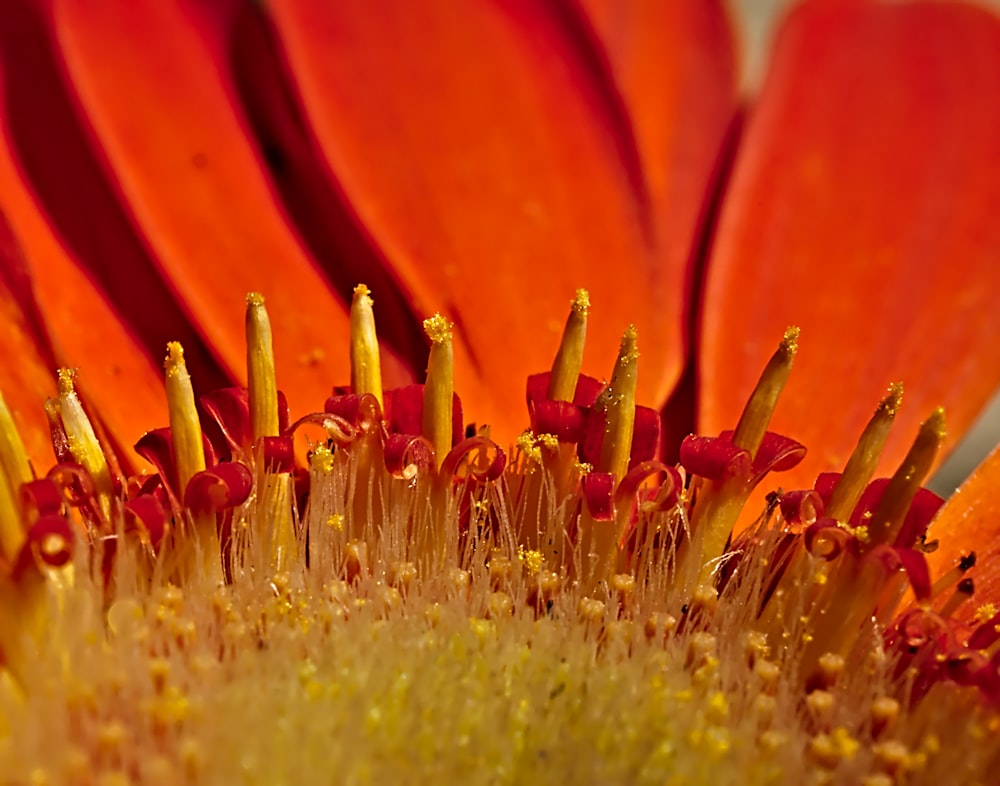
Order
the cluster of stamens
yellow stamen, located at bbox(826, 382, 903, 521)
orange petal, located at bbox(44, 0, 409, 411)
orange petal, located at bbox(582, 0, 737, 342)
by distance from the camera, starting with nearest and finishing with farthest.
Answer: the cluster of stamens < yellow stamen, located at bbox(826, 382, 903, 521) < orange petal, located at bbox(44, 0, 409, 411) < orange petal, located at bbox(582, 0, 737, 342)

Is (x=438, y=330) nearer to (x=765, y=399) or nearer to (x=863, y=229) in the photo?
(x=765, y=399)

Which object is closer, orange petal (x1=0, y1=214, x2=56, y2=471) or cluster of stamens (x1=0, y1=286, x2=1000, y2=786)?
cluster of stamens (x1=0, y1=286, x2=1000, y2=786)

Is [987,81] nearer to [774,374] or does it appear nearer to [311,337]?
[774,374]

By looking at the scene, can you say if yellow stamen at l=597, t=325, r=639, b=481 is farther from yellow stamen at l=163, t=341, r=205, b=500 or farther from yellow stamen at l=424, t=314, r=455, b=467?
yellow stamen at l=163, t=341, r=205, b=500

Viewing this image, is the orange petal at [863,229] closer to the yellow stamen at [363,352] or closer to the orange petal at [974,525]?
the orange petal at [974,525]

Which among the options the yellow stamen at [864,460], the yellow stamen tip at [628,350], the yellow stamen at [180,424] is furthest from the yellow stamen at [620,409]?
the yellow stamen at [180,424]

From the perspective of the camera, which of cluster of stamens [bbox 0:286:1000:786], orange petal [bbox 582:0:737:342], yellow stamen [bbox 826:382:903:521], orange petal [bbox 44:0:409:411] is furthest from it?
orange petal [bbox 582:0:737:342]

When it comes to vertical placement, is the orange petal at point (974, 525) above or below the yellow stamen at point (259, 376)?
below

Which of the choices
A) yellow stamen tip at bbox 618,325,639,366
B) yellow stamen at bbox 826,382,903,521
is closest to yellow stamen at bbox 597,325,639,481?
yellow stamen tip at bbox 618,325,639,366
